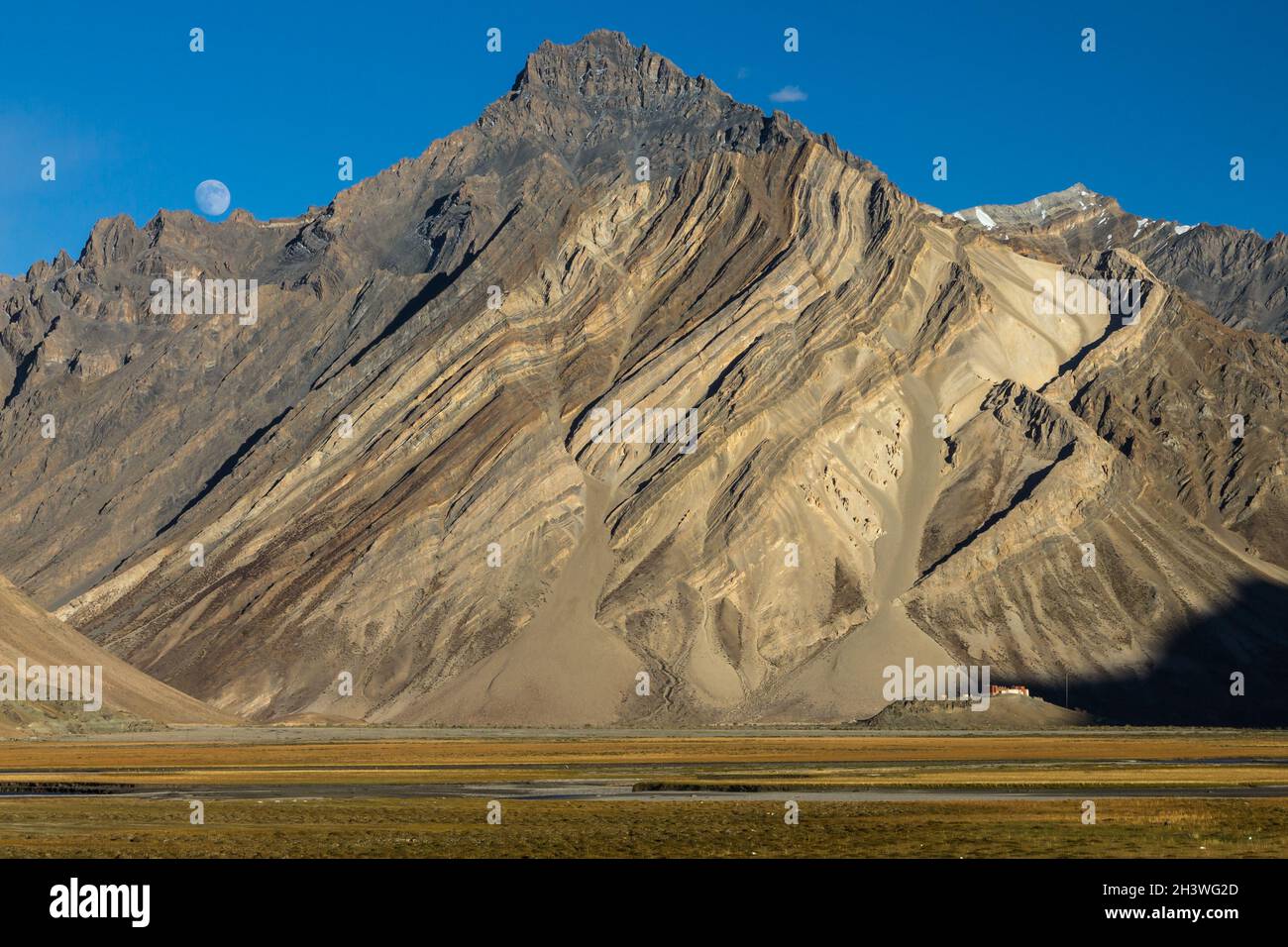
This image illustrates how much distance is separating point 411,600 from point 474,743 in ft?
Result: 164

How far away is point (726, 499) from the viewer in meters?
159

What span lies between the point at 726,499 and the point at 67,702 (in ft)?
202

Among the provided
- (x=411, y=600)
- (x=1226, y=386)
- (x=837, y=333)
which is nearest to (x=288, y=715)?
(x=411, y=600)

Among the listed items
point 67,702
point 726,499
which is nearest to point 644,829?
point 67,702

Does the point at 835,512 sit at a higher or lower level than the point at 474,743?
higher

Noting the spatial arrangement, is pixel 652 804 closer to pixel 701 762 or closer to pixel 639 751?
pixel 701 762

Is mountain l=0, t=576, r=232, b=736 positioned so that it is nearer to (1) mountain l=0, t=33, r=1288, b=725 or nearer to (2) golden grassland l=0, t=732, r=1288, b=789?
(2) golden grassland l=0, t=732, r=1288, b=789

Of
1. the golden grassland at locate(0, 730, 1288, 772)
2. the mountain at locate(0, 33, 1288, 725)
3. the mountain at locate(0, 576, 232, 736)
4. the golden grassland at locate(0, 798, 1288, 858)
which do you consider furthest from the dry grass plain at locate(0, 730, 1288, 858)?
the mountain at locate(0, 33, 1288, 725)

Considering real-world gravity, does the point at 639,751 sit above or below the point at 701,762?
above

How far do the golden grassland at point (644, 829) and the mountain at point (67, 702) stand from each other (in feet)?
225

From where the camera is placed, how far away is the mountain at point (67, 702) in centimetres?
11919
